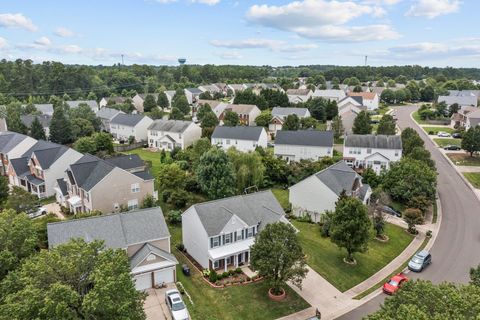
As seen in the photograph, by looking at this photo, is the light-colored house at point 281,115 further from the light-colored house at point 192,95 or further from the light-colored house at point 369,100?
the light-colored house at point 192,95

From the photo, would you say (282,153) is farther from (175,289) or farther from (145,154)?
(175,289)

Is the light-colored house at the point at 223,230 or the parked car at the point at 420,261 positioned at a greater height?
the light-colored house at the point at 223,230

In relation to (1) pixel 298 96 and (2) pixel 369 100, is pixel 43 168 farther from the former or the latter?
(2) pixel 369 100

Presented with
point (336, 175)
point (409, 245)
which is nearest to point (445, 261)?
point (409, 245)

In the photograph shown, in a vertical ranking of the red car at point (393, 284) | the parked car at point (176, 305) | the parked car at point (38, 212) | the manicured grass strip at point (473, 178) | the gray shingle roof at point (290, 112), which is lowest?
the red car at point (393, 284)

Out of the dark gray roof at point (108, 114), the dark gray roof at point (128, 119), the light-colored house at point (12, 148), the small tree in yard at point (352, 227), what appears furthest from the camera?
the dark gray roof at point (108, 114)

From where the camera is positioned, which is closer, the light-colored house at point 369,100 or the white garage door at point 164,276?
the white garage door at point 164,276

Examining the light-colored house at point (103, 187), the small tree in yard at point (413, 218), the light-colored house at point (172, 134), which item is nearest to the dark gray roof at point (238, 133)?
the light-colored house at point (172, 134)

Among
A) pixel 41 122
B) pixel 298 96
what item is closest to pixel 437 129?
pixel 298 96

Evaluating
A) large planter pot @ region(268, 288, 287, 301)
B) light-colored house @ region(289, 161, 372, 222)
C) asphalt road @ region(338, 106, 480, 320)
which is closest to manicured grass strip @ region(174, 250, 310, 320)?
large planter pot @ region(268, 288, 287, 301)
